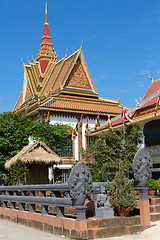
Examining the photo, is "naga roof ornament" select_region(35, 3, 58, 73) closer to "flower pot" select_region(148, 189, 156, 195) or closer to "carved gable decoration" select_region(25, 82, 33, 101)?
"carved gable decoration" select_region(25, 82, 33, 101)

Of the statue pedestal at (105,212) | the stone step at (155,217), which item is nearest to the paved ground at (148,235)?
the statue pedestal at (105,212)

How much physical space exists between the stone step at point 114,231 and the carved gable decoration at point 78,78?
75.2 ft

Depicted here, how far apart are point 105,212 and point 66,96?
21401 mm

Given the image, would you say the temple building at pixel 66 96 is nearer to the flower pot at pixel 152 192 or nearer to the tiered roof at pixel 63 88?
the tiered roof at pixel 63 88

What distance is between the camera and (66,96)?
28344 millimetres

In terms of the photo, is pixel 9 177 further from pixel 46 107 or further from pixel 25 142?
pixel 46 107

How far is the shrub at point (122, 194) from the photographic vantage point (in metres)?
7.76

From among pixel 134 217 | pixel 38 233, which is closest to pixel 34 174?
pixel 38 233

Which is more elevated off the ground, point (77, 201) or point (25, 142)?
point (25, 142)

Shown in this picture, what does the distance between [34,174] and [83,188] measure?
32.3 feet

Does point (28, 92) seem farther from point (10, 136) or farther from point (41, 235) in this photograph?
point (41, 235)

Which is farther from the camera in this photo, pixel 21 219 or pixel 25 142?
pixel 25 142

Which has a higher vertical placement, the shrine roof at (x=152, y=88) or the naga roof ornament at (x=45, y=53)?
the naga roof ornament at (x=45, y=53)

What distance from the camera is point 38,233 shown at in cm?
815
